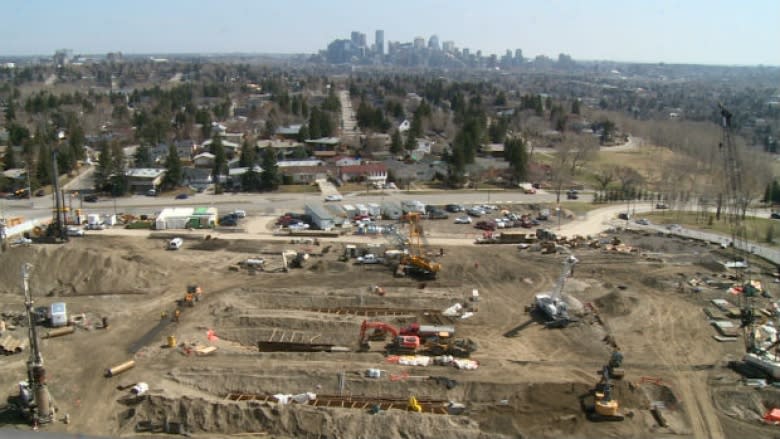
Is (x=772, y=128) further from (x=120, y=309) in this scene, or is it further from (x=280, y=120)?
(x=120, y=309)

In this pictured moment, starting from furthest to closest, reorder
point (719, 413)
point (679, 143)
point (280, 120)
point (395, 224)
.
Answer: point (280, 120) → point (679, 143) → point (395, 224) → point (719, 413)

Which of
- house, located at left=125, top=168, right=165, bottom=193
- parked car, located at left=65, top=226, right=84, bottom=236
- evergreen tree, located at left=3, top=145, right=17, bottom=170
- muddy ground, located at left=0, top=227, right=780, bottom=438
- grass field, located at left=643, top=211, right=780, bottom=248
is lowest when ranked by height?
muddy ground, located at left=0, top=227, right=780, bottom=438

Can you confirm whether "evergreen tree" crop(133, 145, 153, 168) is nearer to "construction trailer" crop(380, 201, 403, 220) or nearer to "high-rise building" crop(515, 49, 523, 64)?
"construction trailer" crop(380, 201, 403, 220)

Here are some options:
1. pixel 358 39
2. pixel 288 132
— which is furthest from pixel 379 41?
pixel 288 132

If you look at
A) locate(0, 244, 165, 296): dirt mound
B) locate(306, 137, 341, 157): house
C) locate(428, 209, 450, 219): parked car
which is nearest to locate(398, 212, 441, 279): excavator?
locate(428, 209, 450, 219): parked car

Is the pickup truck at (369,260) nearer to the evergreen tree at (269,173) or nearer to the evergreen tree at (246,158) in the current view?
the evergreen tree at (269,173)

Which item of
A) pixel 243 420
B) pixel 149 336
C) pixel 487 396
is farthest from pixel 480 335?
pixel 149 336

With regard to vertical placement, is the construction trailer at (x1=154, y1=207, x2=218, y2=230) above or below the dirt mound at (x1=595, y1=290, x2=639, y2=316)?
above
